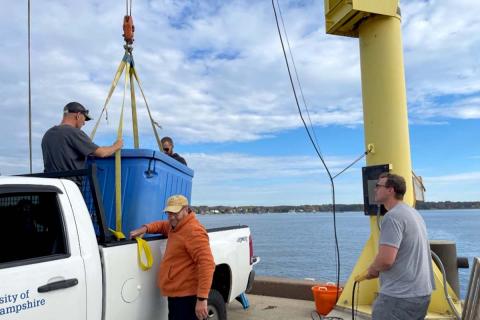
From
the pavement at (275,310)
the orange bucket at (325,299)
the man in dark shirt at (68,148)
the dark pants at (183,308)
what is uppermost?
the man in dark shirt at (68,148)

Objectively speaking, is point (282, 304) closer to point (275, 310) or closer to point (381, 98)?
point (275, 310)


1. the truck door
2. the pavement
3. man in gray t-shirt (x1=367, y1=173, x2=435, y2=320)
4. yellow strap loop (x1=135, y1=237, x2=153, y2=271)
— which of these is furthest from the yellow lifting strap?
the pavement

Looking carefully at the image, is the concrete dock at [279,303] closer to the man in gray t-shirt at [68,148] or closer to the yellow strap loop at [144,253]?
the yellow strap loop at [144,253]

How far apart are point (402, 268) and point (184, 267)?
5.54 ft

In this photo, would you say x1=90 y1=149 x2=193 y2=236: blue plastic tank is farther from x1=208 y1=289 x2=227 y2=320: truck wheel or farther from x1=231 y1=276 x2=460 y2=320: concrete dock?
x1=231 y1=276 x2=460 y2=320: concrete dock

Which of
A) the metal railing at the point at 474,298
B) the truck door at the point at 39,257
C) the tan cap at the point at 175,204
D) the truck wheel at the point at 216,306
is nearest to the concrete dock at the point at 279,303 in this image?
the metal railing at the point at 474,298

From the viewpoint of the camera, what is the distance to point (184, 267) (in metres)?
3.74

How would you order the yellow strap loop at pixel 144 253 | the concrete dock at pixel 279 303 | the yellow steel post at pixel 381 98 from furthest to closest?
the concrete dock at pixel 279 303
the yellow steel post at pixel 381 98
the yellow strap loop at pixel 144 253

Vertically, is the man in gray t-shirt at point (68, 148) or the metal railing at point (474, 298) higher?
the man in gray t-shirt at point (68, 148)

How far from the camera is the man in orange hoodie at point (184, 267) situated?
3.70 meters

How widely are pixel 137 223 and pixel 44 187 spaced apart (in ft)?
3.94

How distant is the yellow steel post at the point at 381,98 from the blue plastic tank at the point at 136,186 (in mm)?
3030

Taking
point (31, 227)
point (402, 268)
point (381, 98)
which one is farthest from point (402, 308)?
point (381, 98)

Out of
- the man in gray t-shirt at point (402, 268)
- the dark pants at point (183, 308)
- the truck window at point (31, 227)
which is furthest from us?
the dark pants at point (183, 308)
